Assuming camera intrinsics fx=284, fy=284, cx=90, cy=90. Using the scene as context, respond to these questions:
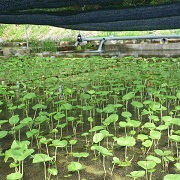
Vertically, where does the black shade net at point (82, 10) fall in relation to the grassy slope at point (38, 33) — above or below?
below

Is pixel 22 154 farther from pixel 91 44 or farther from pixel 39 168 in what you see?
pixel 91 44

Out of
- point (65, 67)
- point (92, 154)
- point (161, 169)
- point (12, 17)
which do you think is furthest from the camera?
point (65, 67)

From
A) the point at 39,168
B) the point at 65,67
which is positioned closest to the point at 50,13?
the point at 39,168

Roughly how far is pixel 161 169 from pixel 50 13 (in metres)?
1.79

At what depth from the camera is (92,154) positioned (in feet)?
6.18

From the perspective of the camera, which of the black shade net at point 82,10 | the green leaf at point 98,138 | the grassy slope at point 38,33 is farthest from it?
the grassy slope at point 38,33

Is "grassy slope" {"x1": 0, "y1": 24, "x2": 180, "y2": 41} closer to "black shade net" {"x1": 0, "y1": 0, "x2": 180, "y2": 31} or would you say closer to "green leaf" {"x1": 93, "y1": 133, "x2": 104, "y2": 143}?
"black shade net" {"x1": 0, "y1": 0, "x2": 180, "y2": 31}

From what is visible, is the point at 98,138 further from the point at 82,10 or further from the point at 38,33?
the point at 38,33

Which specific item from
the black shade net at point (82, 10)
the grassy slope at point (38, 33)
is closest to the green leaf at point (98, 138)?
the black shade net at point (82, 10)

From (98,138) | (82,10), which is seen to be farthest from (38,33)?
(98,138)

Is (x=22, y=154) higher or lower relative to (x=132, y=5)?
lower

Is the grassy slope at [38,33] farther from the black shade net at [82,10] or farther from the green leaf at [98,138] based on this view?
the green leaf at [98,138]

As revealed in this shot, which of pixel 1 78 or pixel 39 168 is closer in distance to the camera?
pixel 39 168

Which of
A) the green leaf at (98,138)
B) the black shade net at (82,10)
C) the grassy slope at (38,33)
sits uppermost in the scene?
the grassy slope at (38,33)
